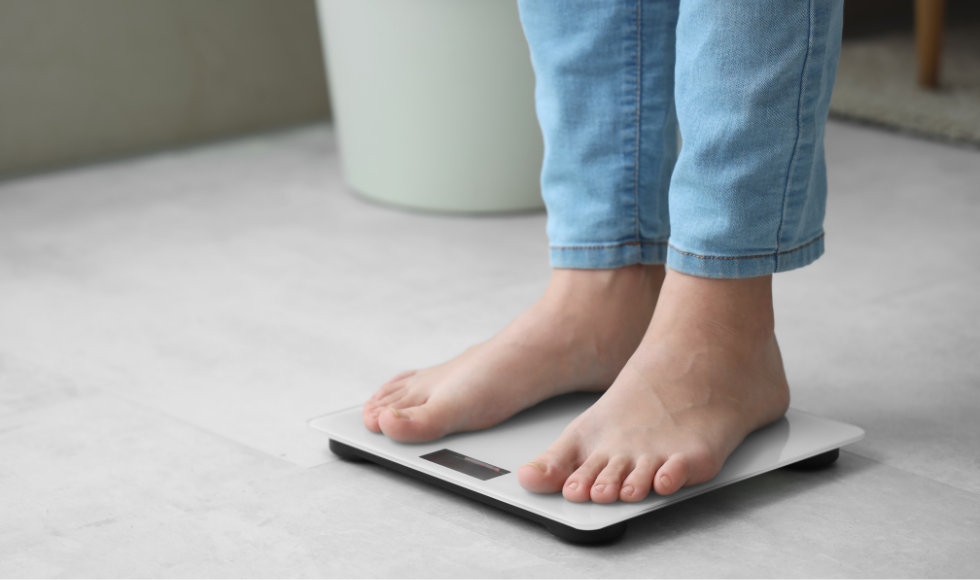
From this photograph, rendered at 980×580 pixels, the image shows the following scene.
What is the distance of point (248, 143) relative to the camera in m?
2.10

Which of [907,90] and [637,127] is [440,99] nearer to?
[637,127]

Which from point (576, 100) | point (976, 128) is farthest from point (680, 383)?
point (976, 128)

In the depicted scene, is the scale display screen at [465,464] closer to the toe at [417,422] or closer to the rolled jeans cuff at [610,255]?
the toe at [417,422]

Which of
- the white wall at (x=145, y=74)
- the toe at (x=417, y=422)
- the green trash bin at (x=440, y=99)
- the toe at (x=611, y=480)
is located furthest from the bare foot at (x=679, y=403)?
the white wall at (x=145, y=74)

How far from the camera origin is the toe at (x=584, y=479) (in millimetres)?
669

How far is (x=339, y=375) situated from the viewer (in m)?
1.00

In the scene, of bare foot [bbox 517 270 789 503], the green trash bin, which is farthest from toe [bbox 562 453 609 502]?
the green trash bin

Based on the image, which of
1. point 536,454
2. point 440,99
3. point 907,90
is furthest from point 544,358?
point 907,90

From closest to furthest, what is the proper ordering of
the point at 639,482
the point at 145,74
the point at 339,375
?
1. the point at 639,482
2. the point at 339,375
3. the point at 145,74

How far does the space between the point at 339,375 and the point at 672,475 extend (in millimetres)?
422

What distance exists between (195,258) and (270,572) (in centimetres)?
83

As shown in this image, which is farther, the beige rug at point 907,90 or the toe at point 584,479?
the beige rug at point 907,90

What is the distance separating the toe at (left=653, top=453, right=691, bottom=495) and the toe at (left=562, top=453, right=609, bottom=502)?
0.04 metres

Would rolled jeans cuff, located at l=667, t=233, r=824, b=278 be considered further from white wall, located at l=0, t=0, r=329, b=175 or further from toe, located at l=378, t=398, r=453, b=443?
white wall, located at l=0, t=0, r=329, b=175
